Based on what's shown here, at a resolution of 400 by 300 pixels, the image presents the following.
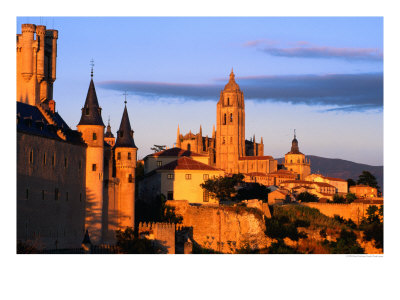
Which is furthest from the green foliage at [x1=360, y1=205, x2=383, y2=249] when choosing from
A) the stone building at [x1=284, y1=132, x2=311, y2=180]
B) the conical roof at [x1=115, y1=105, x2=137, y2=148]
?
the stone building at [x1=284, y1=132, x2=311, y2=180]

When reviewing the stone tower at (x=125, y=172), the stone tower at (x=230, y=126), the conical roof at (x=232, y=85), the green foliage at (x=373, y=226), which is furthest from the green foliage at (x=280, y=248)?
the conical roof at (x=232, y=85)

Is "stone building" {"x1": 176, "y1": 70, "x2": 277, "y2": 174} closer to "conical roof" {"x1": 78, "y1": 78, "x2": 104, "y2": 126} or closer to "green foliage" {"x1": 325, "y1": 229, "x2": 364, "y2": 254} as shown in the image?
"green foliage" {"x1": 325, "y1": 229, "x2": 364, "y2": 254}

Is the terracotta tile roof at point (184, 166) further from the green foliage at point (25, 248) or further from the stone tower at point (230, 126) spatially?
the stone tower at point (230, 126)

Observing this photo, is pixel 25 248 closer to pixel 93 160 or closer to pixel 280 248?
pixel 93 160

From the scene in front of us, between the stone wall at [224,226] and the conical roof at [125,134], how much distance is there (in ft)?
28.5

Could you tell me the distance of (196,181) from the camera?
78.9 metres

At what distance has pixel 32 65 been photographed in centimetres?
6322

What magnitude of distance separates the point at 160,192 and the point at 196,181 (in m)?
3.48

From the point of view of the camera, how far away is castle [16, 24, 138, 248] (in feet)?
173

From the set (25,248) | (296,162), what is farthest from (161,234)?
(296,162)

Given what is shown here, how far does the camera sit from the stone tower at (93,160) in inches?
2367

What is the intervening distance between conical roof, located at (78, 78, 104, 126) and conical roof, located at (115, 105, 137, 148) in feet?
12.1

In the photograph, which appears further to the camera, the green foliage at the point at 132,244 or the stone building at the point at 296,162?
the stone building at the point at 296,162

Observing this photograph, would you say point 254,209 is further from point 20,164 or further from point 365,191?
point 365,191
